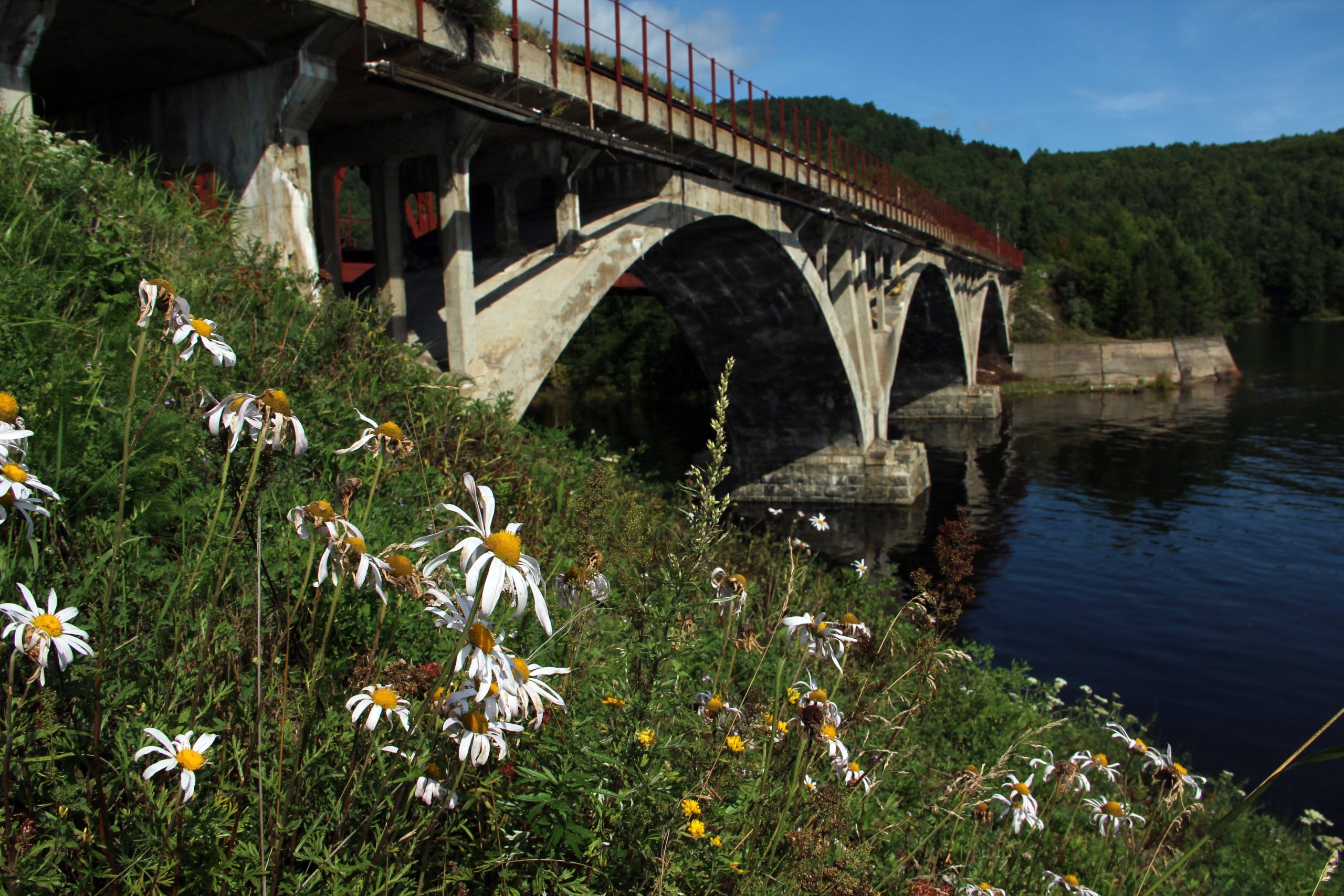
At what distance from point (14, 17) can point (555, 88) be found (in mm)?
4973

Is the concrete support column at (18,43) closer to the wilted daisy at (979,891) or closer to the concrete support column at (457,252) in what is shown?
the concrete support column at (457,252)

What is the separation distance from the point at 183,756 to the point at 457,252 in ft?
25.4

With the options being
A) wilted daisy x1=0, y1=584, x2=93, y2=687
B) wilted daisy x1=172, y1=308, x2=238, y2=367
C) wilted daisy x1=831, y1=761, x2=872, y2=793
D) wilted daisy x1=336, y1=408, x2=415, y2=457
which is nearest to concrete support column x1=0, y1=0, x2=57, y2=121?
wilted daisy x1=172, y1=308, x2=238, y2=367

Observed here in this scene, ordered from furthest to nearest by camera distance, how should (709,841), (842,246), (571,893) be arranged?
(842,246), (709,841), (571,893)

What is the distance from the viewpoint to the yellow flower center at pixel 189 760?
1545 mm

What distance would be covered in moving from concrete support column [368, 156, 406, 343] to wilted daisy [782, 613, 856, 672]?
6953 mm

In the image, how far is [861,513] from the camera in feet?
70.6

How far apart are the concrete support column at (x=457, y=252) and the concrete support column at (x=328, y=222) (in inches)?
46.2

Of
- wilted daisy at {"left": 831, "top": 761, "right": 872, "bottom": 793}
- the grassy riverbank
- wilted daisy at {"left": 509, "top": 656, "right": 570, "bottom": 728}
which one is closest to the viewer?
wilted daisy at {"left": 509, "top": 656, "right": 570, "bottom": 728}

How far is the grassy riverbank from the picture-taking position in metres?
1.71

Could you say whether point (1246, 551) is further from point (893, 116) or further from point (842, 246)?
point (893, 116)

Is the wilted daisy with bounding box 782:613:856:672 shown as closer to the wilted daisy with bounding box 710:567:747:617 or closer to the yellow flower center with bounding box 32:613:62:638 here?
the wilted daisy with bounding box 710:567:747:617

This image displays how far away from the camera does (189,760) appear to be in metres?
1.55

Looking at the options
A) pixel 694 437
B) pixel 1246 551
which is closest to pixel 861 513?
pixel 1246 551
